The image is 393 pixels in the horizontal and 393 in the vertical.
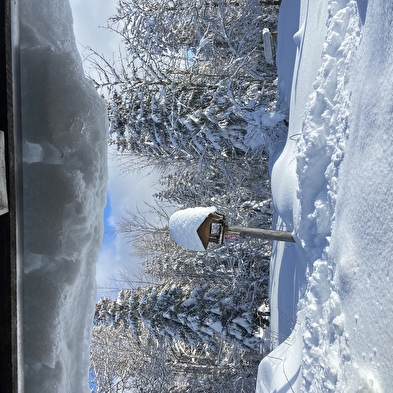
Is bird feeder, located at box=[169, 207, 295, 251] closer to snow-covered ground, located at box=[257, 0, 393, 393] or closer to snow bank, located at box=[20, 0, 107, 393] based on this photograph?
snow-covered ground, located at box=[257, 0, 393, 393]

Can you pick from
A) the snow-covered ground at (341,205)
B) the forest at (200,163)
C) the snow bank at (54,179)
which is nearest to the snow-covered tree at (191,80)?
the forest at (200,163)

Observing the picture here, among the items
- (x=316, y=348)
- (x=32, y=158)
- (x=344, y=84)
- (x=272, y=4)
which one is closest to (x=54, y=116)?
(x=32, y=158)

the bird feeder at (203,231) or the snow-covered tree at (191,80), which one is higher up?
the snow-covered tree at (191,80)

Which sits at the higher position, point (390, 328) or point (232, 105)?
point (232, 105)

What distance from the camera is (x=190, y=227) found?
192 inches

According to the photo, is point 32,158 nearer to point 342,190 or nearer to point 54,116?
point 54,116

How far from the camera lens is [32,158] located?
2.47 m

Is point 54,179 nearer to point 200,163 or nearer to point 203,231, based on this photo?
point 203,231

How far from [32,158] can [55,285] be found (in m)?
0.91

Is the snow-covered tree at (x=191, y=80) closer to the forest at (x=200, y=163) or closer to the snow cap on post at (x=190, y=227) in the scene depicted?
the forest at (x=200, y=163)

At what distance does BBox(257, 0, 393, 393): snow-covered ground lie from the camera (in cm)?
321

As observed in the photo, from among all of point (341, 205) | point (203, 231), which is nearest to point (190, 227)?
point (203, 231)

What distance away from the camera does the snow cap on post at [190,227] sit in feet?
15.9

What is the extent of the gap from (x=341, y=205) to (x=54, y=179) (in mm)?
3086
